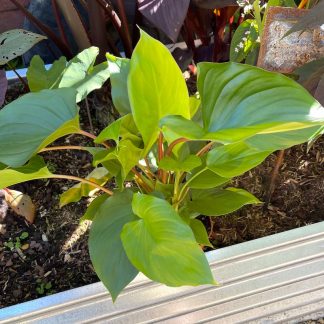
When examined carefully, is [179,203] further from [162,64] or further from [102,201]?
[162,64]

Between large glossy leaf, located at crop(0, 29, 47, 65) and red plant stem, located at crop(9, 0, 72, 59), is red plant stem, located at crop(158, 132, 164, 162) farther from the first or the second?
red plant stem, located at crop(9, 0, 72, 59)

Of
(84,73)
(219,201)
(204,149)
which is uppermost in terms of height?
(84,73)

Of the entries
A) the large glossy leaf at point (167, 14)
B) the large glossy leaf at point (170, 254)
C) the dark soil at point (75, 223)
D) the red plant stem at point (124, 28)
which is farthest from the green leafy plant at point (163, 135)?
the red plant stem at point (124, 28)

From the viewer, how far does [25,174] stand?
0.69 meters

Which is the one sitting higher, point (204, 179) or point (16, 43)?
point (16, 43)

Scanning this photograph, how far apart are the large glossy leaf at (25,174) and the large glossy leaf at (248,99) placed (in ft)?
0.80

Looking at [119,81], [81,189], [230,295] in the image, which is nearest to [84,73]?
[119,81]

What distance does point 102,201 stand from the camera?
0.87 m

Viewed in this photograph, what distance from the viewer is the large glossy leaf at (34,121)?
0.68 m

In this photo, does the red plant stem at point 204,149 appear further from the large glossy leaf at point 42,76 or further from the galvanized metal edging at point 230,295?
the large glossy leaf at point 42,76

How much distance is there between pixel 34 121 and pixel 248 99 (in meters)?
0.30

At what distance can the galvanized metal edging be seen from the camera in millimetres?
833

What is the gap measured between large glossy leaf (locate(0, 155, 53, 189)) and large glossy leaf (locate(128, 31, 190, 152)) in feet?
0.51

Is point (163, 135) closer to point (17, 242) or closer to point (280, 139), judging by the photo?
point (280, 139)
